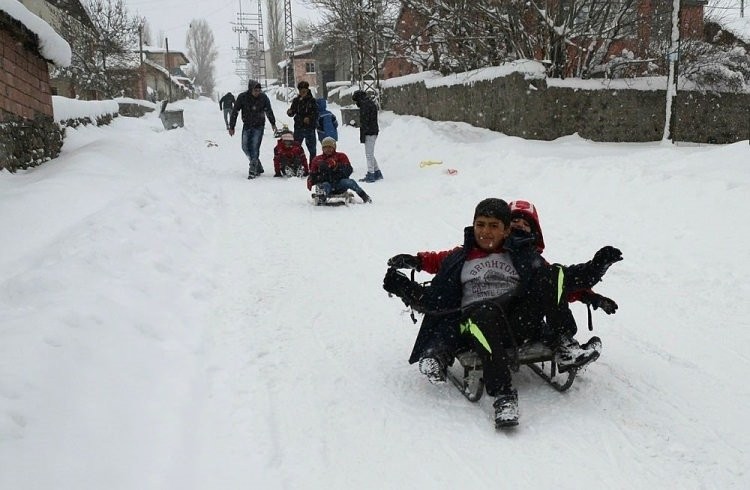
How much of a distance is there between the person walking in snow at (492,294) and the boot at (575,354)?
0.22ft

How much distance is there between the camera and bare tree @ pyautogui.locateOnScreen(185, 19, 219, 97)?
306 feet

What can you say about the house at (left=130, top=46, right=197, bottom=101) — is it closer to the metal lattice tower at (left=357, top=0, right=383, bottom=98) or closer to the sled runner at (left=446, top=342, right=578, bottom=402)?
the metal lattice tower at (left=357, top=0, right=383, bottom=98)

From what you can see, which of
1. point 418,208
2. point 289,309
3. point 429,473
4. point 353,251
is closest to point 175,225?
point 353,251

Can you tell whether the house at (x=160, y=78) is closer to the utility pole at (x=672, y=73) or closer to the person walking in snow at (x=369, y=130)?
the person walking in snow at (x=369, y=130)

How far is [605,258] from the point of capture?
2984mm

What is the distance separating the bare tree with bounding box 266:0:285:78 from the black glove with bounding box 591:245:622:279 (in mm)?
65718

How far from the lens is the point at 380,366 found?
12.1ft

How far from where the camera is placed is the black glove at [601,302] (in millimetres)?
3062

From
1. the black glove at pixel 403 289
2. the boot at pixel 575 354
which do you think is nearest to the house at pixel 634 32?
the black glove at pixel 403 289

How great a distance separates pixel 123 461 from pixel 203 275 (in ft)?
9.46

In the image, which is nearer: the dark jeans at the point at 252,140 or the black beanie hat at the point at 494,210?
the black beanie hat at the point at 494,210

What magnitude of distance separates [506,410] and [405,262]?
3.45 ft

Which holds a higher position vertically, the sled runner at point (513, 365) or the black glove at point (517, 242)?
the black glove at point (517, 242)

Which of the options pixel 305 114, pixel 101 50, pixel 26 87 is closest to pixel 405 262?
pixel 305 114
